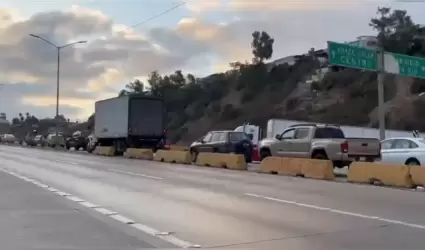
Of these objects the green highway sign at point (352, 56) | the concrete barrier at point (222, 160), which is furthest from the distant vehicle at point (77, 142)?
the green highway sign at point (352, 56)

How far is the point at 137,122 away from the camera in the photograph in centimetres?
4172

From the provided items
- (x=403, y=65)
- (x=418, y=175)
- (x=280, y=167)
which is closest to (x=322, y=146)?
(x=280, y=167)

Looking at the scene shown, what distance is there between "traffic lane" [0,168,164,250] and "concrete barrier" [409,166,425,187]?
9.66 metres

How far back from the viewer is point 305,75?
313 ft

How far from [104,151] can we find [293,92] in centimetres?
4908

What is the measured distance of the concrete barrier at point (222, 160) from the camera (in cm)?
2742

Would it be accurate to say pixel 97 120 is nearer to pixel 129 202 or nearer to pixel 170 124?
pixel 129 202

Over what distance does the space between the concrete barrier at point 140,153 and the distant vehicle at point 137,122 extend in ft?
5.54

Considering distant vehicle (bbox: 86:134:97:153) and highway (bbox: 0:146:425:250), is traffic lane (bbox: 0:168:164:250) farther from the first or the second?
distant vehicle (bbox: 86:134:97:153)

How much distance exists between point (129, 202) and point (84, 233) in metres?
4.20

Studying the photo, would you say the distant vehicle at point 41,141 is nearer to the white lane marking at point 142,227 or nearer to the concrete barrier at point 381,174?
the concrete barrier at point 381,174

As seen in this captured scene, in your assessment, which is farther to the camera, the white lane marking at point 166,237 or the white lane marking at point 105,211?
the white lane marking at point 105,211

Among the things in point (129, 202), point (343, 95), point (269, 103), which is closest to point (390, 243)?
point (129, 202)

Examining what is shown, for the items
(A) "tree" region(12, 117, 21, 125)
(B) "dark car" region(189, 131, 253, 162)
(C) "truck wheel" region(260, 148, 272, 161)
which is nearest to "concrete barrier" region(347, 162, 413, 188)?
(C) "truck wheel" region(260, 148, 272, 161)
